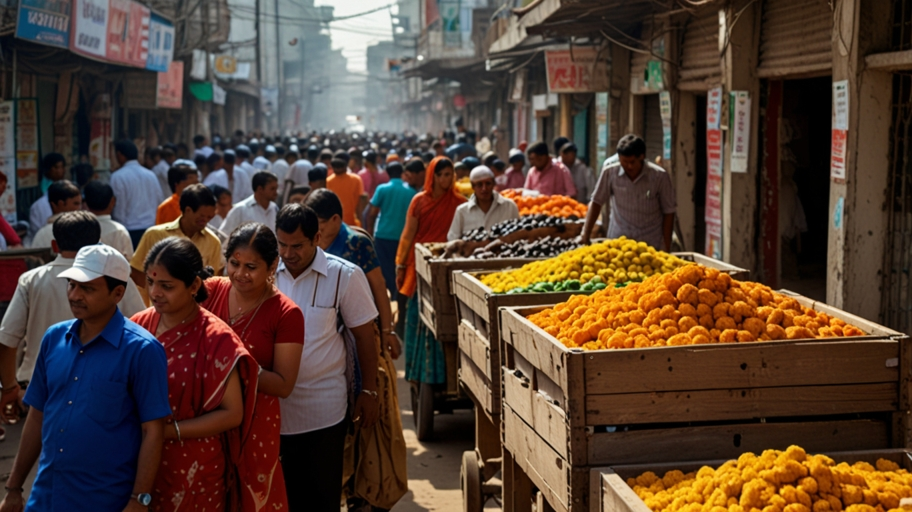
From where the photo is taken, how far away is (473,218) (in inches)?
348

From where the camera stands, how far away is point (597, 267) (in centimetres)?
616

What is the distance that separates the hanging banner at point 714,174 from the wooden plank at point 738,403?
6334mm

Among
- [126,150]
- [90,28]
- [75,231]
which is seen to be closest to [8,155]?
[126,150]

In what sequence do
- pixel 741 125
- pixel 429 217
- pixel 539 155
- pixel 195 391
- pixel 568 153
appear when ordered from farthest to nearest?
1. pixel 568 153
2. pixel 539 155
3. pixel 741 125
4. pixel 429 217
5. pixel 195 391

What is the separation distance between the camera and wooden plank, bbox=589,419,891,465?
3.76 metres

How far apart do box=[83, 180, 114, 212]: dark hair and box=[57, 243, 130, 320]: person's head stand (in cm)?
375

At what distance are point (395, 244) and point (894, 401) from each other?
25.3 ft

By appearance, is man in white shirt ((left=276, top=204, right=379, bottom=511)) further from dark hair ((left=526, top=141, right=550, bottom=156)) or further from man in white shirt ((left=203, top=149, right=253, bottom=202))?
man in white shirt ((left=203, top=149, right=253, bottom=202))

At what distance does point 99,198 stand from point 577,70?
957 centimetres

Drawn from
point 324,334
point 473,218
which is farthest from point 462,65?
point 324,334

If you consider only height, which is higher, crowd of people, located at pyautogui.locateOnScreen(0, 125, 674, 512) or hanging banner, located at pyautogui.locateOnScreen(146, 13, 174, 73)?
hanging banner, located at pyautogui.locateOnScreen(146, 13, 174, 73)

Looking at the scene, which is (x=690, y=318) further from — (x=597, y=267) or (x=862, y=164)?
(x=862, y=164)

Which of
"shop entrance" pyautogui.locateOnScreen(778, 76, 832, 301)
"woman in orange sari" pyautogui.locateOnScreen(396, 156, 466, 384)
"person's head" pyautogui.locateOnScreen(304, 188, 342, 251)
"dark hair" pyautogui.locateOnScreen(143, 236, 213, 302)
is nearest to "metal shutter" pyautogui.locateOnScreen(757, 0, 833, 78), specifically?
"shop entrance" pyautogui.locateOnScreen(778, 76, 832, 301)

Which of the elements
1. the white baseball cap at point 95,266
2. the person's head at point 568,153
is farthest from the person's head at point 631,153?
the person's head at point 568,153
